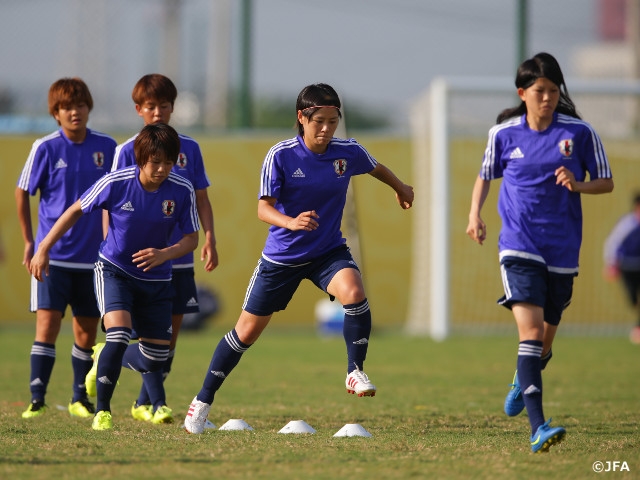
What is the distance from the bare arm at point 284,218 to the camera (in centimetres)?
572

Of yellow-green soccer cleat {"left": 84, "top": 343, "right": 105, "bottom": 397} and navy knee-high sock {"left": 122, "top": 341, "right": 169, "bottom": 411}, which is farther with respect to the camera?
yellow-green soccer cleat {"left": 84, "top": 343, "right": 105, "bottom": 397}

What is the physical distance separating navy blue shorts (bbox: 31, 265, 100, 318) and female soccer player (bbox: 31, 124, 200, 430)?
2.34ft

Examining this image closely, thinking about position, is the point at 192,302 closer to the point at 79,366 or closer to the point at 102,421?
the point at 79,366

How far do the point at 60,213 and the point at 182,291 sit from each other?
103 centimetres

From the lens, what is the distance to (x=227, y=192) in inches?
721

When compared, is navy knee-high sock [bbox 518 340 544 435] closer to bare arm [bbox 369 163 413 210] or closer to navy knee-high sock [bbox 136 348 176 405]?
bare arm [bbox 369 163 413 210]

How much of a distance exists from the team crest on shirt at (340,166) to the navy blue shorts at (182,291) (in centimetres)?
161

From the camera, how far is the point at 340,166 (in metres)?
6.31

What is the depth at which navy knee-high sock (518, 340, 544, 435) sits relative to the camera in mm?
5656

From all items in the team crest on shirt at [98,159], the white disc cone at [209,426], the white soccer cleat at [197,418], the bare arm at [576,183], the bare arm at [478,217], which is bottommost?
the white disc cone at [209,426]

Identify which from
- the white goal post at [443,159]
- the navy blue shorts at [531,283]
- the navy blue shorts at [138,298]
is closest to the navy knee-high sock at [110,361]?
the navy blue shorts at [138,298]

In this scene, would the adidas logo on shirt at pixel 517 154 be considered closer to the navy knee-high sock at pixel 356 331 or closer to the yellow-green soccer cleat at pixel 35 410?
the navy knee-high sock at pixel 356 331

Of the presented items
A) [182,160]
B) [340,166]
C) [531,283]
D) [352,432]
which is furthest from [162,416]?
[531,283]

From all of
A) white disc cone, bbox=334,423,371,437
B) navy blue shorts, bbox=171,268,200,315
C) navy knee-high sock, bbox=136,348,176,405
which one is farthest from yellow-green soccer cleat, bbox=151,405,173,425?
white disc cone, bbox=334,423,371,437
